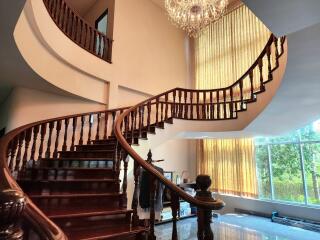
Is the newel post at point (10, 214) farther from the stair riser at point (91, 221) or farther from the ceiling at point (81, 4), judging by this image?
the ceiling at point (81, 4)

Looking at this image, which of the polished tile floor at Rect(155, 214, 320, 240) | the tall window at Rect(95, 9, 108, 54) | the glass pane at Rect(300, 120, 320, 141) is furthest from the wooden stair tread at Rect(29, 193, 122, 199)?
the glass pane at Rect(300, 120, 320, 141)

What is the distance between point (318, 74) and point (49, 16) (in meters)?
4.37

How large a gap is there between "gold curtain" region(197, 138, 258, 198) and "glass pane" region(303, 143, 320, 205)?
1.26m

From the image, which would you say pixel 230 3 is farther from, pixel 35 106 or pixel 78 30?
pixel 35 106

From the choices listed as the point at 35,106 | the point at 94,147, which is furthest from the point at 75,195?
the point at 35,106

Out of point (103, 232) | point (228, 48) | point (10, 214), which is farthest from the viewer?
point (228, 48)

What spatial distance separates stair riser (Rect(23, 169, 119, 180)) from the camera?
3.13m

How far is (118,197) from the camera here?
9.89 feet

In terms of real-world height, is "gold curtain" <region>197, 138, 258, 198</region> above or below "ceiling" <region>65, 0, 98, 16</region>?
below

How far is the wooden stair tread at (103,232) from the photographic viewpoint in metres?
2.23

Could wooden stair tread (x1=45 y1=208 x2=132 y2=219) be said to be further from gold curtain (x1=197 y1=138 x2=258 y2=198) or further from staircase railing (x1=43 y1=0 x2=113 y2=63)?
gold curtain (x1=197 y1=138 x2=258 y2=198)

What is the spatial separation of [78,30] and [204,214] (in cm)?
495

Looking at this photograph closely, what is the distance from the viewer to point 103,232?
237 centimetres

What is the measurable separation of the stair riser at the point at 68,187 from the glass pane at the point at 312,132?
517cm
